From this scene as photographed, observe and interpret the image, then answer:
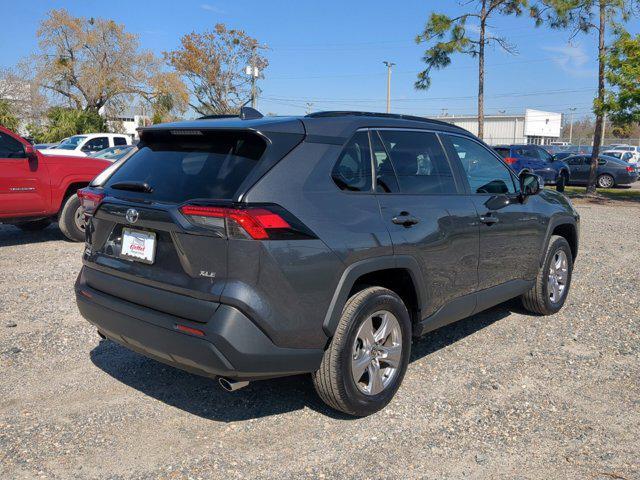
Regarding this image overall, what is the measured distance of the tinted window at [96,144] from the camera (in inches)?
771

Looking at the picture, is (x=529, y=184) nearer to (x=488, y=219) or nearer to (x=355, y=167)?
(x=488, y=219)

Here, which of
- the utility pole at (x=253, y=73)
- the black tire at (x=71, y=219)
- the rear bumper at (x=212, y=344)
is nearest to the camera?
the rear bumper at (x=212, y=344)

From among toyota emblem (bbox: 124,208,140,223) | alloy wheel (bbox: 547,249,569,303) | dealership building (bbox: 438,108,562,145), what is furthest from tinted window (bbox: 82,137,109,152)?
dealership building (bbox: 438,108,562,145)

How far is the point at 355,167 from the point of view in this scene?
3598 millimetres

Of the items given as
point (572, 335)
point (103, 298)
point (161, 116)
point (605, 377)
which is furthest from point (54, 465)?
point (161, 116)

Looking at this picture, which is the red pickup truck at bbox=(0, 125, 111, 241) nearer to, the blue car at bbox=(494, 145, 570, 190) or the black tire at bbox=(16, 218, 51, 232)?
the black tire at bbox=(16, 218, 51, 232)

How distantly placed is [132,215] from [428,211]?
189cm

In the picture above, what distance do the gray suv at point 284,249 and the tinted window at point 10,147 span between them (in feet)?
15.6

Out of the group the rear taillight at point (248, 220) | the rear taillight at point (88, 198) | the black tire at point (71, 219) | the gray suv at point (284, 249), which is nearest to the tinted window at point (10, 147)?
the black tire at point (71, 219)

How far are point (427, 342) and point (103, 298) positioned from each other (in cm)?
272

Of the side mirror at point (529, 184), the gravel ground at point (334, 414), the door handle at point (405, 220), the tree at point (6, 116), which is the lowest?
the gravel ground at point (334, 414)

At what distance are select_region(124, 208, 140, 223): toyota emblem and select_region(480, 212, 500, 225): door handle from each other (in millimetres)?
2536

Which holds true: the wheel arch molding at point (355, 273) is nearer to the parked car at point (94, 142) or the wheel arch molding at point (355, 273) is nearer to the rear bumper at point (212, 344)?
the rear bumper at point (212, 344)

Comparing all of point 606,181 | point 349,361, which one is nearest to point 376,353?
point 349,361
